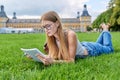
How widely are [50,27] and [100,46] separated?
1612 mm

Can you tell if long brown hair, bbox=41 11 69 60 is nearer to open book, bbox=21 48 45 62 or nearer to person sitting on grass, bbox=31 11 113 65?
person sitting on grass, bbox=31 11 113 65

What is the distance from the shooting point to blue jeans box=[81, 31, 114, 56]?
5.76m

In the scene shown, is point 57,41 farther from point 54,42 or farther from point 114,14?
point 114,14

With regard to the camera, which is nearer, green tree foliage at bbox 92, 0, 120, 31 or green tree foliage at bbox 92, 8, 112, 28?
green tree foliage at bbox 92, 0, 120, 31

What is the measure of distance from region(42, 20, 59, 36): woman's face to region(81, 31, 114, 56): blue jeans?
1056 mm

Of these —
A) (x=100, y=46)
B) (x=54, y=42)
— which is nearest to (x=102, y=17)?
(x=100, y=46)

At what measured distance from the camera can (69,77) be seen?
3594 mm

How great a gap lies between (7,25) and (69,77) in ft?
451

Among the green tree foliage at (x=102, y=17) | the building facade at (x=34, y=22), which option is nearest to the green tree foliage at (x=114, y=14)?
the green tree foliage at (x=102, y=17)

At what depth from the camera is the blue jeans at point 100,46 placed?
18.9 ft

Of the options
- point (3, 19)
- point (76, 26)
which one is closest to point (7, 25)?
point (3, 19)

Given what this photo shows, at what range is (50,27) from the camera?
473 cm

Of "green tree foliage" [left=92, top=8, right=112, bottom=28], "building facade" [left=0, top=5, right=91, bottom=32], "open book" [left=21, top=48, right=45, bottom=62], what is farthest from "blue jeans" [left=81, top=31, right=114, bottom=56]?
"building facade" [left=0, top=5, right=91, bottom=32]

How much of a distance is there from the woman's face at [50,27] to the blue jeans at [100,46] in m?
1.06
